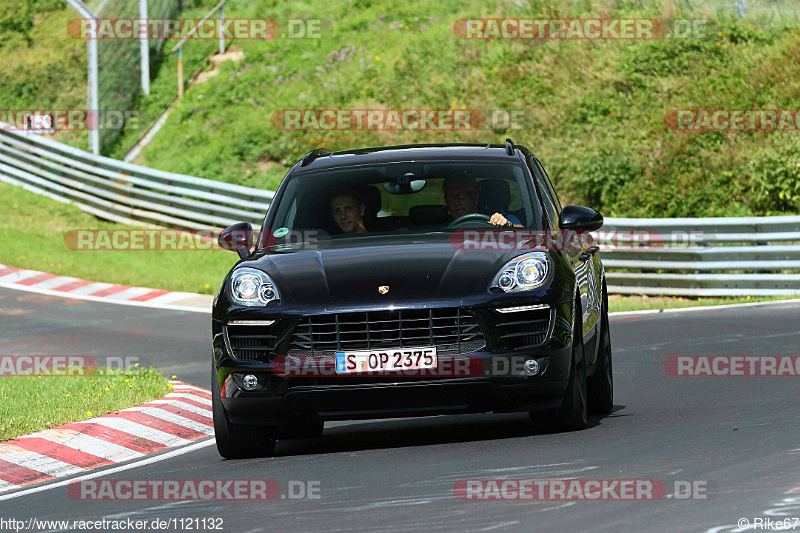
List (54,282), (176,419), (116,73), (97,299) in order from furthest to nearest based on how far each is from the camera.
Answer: (116,73), (54,282), (97,299), (176,419)

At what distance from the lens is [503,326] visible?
311 inches

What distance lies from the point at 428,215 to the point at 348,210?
499 millimetres

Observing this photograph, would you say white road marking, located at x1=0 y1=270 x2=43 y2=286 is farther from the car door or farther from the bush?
the car door

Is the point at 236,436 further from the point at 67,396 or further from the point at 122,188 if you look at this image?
the point at 122,188

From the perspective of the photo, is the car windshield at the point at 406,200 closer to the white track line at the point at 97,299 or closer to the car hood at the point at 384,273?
the car hood at the point at 384,273

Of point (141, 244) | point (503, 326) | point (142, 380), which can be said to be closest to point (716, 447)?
point (503, 326)

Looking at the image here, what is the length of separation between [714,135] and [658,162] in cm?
130

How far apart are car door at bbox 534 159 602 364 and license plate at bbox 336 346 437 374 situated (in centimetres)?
125

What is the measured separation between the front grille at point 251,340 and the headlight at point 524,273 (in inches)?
47.3

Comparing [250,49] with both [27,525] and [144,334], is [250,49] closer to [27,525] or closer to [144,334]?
[144,334]

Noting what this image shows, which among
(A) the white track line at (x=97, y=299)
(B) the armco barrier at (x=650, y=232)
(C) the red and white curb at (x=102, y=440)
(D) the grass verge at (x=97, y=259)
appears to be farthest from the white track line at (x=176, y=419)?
(B) the armco barrier at (x=650, y=232)

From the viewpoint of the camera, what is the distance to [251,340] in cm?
811

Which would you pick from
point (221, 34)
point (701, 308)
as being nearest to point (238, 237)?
point (701, 308)

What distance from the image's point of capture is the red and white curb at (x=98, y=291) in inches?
819
